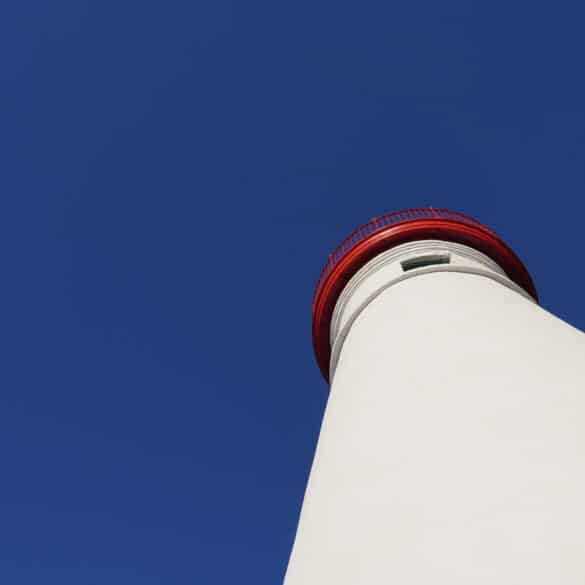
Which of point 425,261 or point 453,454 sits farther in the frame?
point 425,261

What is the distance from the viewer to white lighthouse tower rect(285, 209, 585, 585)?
9.32 ft

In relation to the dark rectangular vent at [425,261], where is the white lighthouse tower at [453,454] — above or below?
below

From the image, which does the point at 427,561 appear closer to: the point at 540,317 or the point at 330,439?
the point at 330,439

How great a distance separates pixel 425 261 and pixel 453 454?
5.65 meters

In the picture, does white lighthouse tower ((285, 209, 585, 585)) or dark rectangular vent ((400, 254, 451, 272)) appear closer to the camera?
white lighthouse tower ((285, 209, 585, 585))

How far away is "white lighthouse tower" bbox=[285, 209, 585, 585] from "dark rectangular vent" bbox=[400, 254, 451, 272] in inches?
87.7

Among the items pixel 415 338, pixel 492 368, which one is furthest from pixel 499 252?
pixel 492 368

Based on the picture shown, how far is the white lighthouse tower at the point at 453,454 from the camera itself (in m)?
2.84

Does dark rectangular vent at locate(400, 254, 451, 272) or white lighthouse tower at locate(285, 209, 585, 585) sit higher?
dark rectangular vent at locate(400, 254, 451, 272)

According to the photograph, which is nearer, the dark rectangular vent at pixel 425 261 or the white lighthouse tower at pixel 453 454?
the white lighthouse tower at pixel 453 454

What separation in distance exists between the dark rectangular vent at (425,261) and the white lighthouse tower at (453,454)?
2.23 meters

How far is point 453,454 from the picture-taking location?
11.4 feet

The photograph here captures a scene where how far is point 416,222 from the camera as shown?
359 inches

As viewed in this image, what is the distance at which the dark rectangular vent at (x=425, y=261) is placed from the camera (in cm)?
857
